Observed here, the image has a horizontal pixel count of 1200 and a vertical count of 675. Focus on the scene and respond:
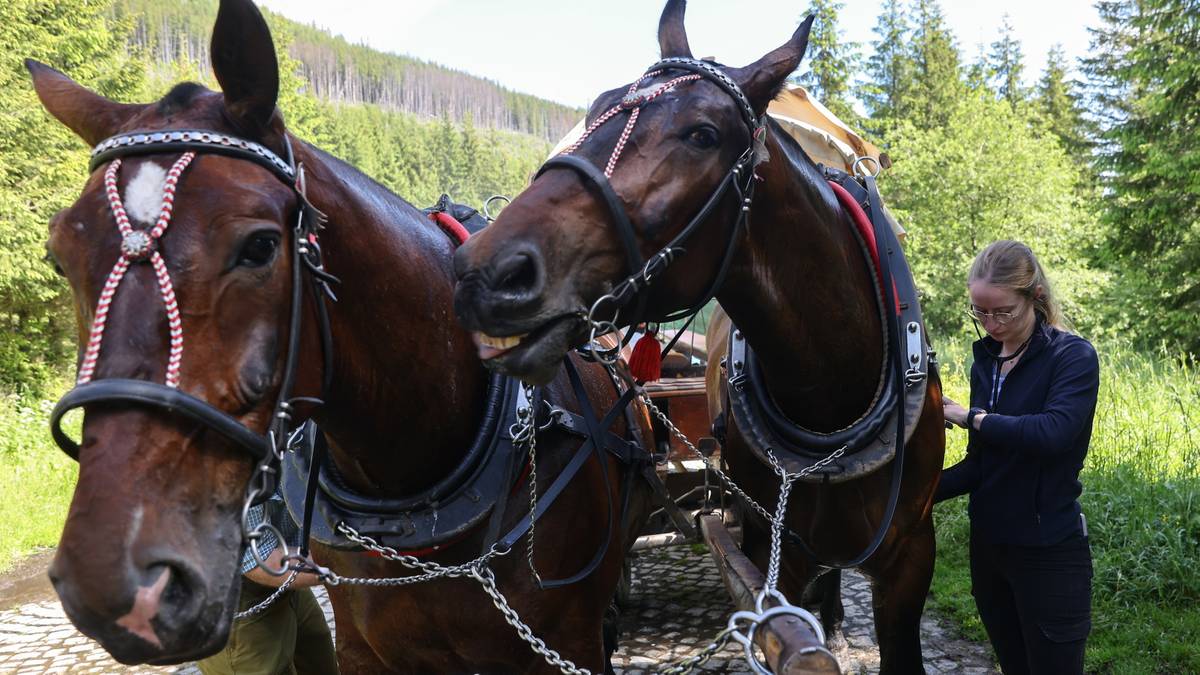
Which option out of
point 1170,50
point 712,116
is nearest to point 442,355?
point 712,116

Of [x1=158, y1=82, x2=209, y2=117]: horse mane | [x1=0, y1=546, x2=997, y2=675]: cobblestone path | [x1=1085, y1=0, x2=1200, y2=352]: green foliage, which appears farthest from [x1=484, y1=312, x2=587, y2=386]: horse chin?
[x1=1085, y1=0, x2=1200, y2=352]: green foliage

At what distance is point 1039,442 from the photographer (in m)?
2.41

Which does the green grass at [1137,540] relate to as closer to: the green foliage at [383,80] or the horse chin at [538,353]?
the horse chin at [538,353]

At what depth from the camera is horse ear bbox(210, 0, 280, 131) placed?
1427mm

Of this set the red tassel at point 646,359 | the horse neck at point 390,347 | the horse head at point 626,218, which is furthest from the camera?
the red tassel at point 646,359

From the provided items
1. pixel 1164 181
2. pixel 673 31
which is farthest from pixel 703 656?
pixel 1164 181

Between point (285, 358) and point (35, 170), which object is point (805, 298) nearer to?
point (285, 358)

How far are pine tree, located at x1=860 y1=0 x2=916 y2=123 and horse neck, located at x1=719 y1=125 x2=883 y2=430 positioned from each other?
2738 cm

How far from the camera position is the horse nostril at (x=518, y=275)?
157 cm

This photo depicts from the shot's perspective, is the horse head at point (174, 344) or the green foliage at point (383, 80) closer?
the horse head at point (174, 344)

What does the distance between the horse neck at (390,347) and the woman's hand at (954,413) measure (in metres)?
1.66

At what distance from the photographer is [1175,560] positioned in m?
4.36

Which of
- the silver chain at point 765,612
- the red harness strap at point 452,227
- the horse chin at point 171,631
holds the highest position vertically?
the red harness strap at point 452,227

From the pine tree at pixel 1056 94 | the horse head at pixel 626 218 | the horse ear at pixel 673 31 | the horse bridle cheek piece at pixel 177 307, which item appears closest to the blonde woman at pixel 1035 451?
the horse head at pixel 626 218
